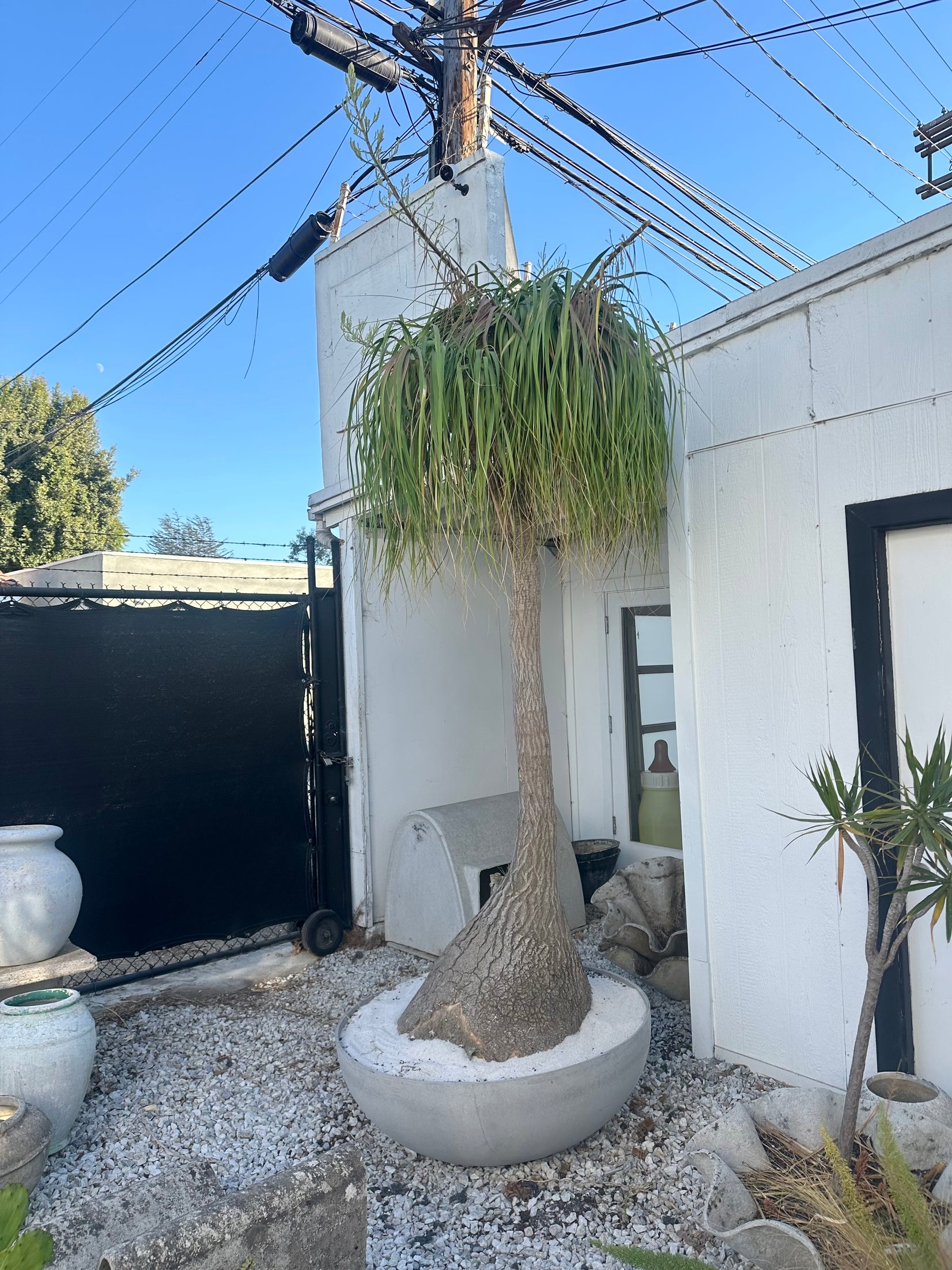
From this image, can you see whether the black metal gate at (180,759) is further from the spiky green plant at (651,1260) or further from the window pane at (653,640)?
the spiky green plant at (651,1260)

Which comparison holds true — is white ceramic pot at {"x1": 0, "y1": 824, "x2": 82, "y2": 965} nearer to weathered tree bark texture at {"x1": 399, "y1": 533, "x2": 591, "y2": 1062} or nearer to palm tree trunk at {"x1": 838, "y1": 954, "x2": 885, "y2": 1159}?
weathered tree bark texture at {"x1": 399, "y1": 533, "x2": 591, "y2": 1062}

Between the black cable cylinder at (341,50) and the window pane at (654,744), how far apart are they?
187 inches

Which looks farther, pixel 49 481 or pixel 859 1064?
pixel 49 481

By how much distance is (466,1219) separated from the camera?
2.11m

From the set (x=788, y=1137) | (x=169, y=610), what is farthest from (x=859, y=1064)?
(x=169, y=610)

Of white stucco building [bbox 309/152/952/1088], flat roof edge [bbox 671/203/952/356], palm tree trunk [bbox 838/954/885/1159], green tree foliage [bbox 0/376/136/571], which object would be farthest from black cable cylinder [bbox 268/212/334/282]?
green tree foliage [bbox 0/376/136/571]

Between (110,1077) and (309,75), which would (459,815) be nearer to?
(110,1077)

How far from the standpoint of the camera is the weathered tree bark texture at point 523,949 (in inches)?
91.4

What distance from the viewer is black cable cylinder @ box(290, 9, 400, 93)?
5.82 metres

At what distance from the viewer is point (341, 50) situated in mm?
6031

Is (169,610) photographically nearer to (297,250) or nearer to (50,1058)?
(50,1058)

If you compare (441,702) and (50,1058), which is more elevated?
(441,702)

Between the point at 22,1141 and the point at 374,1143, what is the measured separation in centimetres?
97

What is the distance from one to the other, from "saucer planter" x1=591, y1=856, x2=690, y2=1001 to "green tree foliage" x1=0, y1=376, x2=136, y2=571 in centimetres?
1360
